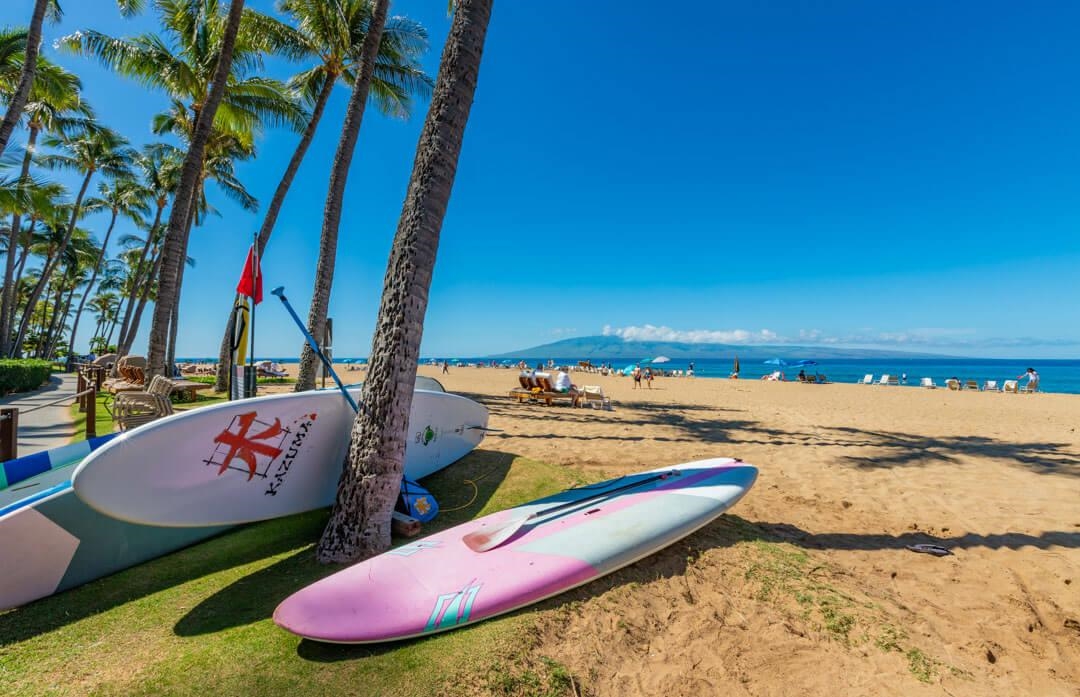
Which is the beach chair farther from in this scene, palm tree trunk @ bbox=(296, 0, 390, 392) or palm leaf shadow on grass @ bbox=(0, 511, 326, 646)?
palm leaf shadow on grass @ bbox=(0, 511, 326, 646)

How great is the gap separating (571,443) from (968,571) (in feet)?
16.0

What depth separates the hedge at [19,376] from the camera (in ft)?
39.4

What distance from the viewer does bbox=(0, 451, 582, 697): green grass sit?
208 centimetres

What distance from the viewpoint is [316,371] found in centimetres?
785

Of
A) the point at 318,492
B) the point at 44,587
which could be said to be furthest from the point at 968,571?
the point at 44,587

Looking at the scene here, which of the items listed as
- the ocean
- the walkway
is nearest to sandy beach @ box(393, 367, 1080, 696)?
the walkway

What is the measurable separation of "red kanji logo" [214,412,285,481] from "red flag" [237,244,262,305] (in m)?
2.04

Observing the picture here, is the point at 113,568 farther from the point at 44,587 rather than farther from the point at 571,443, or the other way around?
the point at 571,443

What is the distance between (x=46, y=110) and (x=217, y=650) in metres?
22.0

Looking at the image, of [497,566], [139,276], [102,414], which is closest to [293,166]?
[102,414]

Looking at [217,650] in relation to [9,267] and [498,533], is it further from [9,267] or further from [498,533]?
[9,267]

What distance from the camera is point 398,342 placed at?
3.33 m

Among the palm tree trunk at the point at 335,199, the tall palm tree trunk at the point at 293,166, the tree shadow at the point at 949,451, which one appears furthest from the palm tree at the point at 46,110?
the tree shadow at the point at 949,451

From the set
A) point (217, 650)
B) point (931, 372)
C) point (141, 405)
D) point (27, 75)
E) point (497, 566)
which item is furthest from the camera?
point (931, 372)
